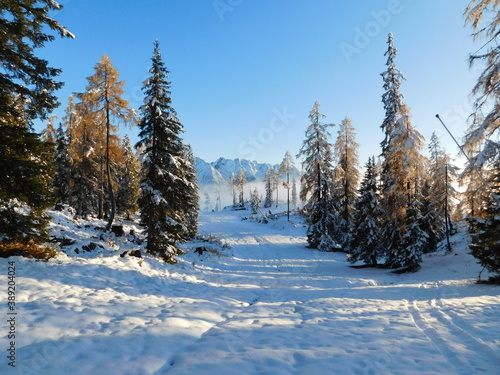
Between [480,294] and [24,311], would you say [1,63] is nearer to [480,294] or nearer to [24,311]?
[24,311]

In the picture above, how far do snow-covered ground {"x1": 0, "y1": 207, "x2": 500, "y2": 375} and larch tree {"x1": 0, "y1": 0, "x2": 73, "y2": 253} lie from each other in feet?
5.34

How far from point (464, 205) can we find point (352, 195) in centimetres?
1864

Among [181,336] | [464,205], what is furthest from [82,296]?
[464,205]

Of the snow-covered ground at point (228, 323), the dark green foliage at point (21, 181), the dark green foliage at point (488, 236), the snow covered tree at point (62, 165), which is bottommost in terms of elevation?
the snow-covered ground at point (228, 323)

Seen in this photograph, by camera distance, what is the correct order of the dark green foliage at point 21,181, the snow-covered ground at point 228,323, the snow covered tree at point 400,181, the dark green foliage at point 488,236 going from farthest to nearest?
the snow covered tree at point 400,181 → the dark green foliage at point 488,236 → the dark green foliage at point 21,181 → the snow-covered ground at point 228,323

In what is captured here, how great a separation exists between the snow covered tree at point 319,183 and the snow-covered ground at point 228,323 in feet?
39.7

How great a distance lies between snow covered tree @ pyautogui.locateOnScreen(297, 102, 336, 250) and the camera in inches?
1021

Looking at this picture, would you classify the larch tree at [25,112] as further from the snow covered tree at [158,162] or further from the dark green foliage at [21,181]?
the snow covered tree at [158,162]

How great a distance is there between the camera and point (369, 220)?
1833 centimetres

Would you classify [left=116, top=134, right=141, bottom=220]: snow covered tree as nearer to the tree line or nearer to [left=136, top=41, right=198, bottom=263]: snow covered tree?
the tree line

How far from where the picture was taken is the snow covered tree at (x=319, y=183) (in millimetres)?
25938

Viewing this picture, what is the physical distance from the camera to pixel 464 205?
26.0 ft

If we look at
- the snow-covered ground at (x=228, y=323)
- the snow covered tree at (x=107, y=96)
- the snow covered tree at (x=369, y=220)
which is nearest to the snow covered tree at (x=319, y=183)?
the snow covered tree at (x=369, y=220)

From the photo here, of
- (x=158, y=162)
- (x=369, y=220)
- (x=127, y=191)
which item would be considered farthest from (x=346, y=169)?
(x=127, y=191)
